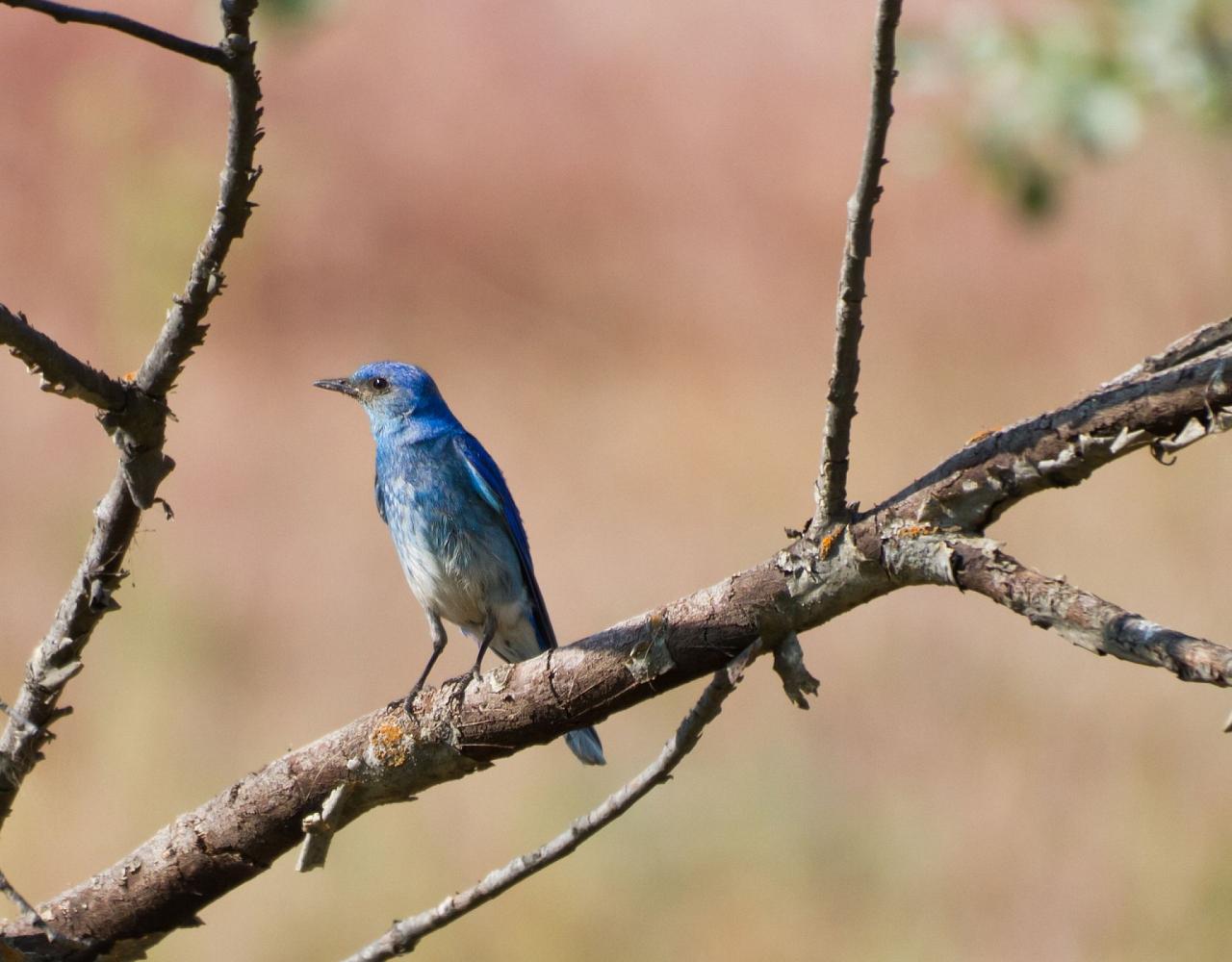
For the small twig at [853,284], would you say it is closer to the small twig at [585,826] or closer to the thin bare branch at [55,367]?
the small twig at [585,826]

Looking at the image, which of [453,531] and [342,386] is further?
[342,386]

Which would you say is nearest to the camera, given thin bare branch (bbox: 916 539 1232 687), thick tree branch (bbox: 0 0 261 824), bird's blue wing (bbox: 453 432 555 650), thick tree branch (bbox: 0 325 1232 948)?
thin bare branch (bbox: 916 539 1232 687)

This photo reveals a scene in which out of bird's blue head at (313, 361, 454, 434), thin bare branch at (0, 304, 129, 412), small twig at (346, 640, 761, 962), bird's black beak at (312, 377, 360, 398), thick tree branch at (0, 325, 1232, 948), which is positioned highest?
bird's black beak at (312, 377, 360, 398)

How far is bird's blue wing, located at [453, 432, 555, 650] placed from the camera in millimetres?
4520

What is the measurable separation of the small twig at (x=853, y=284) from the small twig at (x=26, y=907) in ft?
4.30

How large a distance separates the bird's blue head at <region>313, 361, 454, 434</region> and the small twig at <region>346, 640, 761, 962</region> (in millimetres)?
2462

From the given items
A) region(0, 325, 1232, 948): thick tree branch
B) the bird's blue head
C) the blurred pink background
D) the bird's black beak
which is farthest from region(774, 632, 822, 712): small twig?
the bird's black beak

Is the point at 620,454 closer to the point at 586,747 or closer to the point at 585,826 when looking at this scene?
the point at 586,747

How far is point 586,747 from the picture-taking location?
3982 millimetres

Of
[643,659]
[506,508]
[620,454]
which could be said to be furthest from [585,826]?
[620,454]

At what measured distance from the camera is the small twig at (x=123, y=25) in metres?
1.86

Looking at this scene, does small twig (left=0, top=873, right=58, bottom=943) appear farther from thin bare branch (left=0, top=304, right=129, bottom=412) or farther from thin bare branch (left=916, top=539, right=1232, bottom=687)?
thin bare branch (left=916, top=539, right=1232, bottom=687)

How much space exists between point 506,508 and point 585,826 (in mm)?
2329

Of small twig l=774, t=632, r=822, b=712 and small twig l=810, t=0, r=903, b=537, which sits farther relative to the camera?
small twig l=774, t=632, r=822, b=712
